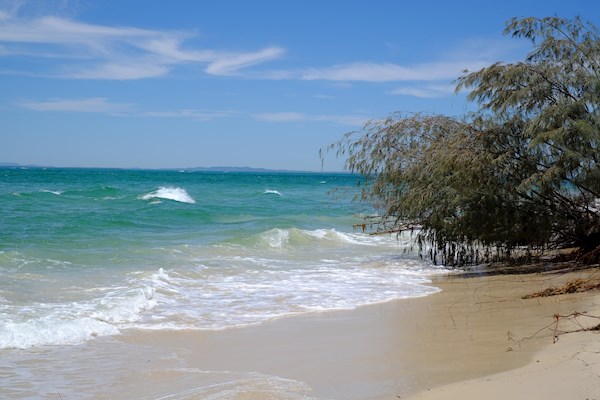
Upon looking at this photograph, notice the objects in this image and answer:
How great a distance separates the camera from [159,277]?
12578 mm

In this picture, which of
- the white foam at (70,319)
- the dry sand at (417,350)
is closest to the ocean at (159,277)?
the white foam at (70,319)

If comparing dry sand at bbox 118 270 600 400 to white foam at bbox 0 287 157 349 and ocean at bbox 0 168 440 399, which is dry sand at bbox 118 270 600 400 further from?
ocean at bbox 0 168 440 399

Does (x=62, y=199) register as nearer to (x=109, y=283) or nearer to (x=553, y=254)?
(x=109, y=283)

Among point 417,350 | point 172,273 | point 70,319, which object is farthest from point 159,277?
point 417,350

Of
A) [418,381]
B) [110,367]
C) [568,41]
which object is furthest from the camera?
[568,41]

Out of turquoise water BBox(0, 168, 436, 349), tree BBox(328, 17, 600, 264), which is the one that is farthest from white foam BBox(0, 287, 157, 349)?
tree BBox(328, 17, 600, 264)

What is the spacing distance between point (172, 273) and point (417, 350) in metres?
7.40

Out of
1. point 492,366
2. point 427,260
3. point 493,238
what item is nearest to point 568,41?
point 493,238

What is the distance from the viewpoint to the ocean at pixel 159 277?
8.23m

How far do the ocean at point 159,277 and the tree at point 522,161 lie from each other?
1.67m

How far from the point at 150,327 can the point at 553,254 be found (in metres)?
9.66

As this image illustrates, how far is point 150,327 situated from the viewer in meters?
8.77

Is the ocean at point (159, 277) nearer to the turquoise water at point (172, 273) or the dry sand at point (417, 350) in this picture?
the turquoise water at point (172, 273)

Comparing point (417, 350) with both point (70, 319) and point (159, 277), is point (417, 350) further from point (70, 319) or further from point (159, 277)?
point (159, 277)
